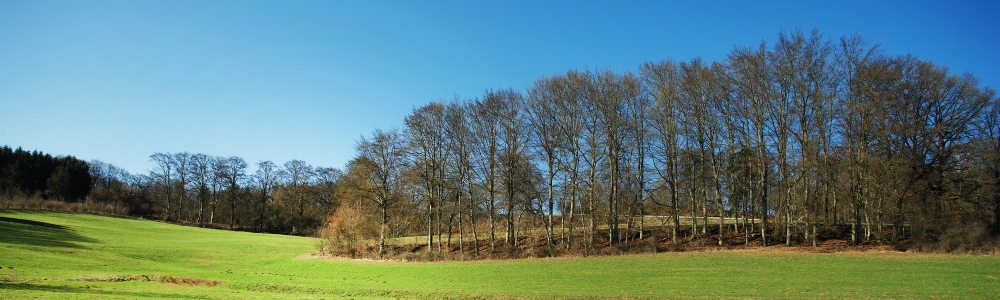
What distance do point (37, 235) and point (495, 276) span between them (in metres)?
37.3

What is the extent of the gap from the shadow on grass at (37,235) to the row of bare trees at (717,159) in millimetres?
20774

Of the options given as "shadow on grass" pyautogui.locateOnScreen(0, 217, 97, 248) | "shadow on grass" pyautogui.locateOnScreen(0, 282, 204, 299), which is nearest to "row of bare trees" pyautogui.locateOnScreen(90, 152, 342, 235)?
"shadow on grass" pyautogui.locateOnScreen(0, 217, 97, 248)

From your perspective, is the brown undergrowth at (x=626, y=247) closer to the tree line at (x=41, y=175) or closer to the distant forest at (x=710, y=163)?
the distant forest at (x=710, y=163)

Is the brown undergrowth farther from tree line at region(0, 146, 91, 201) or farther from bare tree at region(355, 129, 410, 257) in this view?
tree line at region(0, 146, 91, 201)

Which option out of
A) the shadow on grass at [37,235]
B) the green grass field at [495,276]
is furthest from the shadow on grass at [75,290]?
the shadow on grass at [37,235]

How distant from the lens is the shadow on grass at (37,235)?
116 feet

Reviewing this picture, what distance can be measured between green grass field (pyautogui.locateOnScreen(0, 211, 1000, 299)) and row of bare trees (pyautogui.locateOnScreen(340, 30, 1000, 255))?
7061mm

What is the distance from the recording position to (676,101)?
41.7 meters

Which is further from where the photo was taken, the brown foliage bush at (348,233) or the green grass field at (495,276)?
the brown foliage bush at (348,233)

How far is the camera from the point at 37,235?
40.3 metres

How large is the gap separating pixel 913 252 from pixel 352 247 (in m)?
41.2

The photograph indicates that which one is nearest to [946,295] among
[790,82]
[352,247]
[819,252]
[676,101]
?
[819,252]

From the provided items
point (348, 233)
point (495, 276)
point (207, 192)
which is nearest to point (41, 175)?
point (207, 192)

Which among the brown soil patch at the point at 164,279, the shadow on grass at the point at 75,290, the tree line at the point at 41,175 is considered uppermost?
the tree line at the point at 41,175
